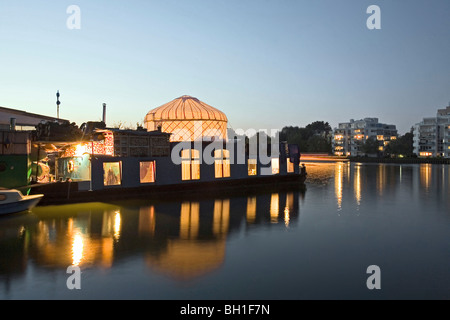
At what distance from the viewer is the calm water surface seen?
31.9ft

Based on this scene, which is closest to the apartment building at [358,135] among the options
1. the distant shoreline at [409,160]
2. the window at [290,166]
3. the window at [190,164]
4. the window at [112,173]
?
the distant shoreline at [409,160]

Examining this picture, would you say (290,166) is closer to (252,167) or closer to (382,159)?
(252,167)

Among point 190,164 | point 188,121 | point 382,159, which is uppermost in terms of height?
point 188,121

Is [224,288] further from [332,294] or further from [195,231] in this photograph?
[195,231]

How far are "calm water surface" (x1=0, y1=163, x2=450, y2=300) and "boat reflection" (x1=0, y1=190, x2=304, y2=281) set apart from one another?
1.8 inches

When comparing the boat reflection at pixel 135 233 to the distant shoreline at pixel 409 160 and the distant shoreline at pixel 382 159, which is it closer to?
the distant shoreline at pixel 409 160

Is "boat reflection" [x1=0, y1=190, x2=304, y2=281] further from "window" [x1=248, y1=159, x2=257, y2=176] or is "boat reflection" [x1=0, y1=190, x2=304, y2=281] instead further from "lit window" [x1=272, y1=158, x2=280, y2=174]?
"lit window" [x1=272, y1=158, x2=280, y2=174]

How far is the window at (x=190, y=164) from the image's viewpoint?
32.3m

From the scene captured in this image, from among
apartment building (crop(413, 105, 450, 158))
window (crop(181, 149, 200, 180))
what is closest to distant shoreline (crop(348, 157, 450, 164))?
apartment building (crop(413, 105, 450, 158))

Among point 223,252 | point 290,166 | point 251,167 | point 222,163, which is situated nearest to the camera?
point 223,252

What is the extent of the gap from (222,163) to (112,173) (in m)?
11.0

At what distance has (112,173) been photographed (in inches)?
1109

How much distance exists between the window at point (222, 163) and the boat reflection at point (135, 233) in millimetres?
9003

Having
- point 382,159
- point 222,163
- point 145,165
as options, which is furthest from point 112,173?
point 382,159
